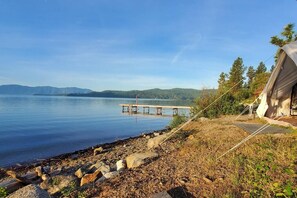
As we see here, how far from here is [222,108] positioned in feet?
55.9

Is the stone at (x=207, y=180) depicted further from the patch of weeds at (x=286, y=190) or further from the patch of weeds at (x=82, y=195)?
the patch of weeds at (x=82, y=195)

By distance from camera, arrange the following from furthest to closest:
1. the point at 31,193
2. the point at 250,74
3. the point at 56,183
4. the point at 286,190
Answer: the point at 250,74 → the point at 56,183 → the point at 31,193 → the point at 286,190

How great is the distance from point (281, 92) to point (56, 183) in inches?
362

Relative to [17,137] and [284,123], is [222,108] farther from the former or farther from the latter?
[17,137]

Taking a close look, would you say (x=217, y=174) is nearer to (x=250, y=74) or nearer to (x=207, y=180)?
(x=207, y=180)

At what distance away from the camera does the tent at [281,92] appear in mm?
8648

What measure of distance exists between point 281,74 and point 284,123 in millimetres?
1903

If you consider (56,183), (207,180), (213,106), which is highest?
(213,106)

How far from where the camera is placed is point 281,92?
34.3 feet

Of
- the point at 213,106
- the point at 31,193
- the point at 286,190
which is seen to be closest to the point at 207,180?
the point at 286,190

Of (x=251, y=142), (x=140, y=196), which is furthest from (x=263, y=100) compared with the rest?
(x=140, y=196)

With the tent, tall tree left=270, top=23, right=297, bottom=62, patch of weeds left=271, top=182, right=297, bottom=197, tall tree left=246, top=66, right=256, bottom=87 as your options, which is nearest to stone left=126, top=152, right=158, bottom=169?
patch of weeds left=271, top=182, right=297, bottom=197

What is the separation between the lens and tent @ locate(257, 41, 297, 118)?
8648mm

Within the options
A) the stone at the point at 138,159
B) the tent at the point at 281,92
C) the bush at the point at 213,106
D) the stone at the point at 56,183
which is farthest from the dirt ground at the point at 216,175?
the bush at the point at 213,106
